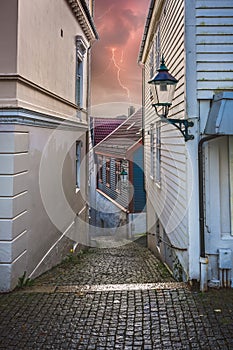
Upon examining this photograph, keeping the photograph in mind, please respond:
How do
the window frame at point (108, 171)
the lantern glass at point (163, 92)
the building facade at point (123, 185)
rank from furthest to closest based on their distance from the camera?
the window frame at point (108, 171) → the building facade at point (123, 185) → the lantern glass at point (163, 92)

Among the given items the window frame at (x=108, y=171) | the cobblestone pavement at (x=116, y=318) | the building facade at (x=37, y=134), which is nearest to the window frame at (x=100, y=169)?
the window frame at (x=108, y=171)

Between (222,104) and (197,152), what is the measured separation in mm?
863

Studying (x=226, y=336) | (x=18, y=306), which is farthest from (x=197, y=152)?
(x=18, y=306)

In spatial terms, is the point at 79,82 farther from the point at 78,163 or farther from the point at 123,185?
the point at 123,185

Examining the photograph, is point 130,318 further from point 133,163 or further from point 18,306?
point 133,163

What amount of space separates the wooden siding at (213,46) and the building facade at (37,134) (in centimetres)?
283

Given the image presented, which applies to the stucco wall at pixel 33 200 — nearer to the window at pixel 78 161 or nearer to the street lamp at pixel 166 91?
the window at pixel 78 161

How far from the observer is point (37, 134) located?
612 cm

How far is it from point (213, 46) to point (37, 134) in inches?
134

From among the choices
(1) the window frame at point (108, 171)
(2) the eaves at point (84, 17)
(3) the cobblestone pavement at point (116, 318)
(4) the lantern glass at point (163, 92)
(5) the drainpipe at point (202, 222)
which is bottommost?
(3) the cobblestone pavement at point (116, 318)

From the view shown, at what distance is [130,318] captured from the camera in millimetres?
3982

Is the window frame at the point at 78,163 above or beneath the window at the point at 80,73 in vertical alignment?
beneath

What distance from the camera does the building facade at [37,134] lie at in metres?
5.00

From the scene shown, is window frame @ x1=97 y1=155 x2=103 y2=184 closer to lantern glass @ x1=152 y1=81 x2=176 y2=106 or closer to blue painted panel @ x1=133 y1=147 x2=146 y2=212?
blue painted panel @ x1=133 y1=147 x2=146 y2=212
